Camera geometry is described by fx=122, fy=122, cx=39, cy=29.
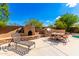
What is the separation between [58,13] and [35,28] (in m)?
2.32

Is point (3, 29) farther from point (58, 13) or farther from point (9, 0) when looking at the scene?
point (58, 13)

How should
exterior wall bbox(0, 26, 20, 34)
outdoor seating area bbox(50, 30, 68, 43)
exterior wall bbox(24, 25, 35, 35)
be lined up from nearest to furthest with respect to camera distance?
outdoor seating area bbox(50, 30, 68, 43) → exterior wall bbox(24, 25, 35, 35) → exterior wall bbox(0, 26, 20, 34)

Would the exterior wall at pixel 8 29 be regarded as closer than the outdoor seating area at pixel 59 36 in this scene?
No

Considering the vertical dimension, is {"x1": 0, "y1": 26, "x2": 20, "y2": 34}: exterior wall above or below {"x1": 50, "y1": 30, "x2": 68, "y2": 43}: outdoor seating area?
above

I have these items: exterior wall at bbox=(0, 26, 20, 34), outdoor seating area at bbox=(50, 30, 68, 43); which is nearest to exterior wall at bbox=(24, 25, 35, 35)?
exterior wall at bbox=(0, 26, 20, 34)

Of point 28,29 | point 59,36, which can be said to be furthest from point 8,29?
point 59,36

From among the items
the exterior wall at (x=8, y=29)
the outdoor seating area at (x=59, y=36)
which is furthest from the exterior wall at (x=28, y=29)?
the outdoor seating area at (x=59, y=36)

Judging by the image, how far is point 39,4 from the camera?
6.41 meters

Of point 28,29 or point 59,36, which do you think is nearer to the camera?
point 59,36

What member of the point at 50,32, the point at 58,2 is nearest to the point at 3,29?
the point at 50,32

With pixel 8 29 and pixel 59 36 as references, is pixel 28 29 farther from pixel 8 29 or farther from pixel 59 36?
pixel 59 36

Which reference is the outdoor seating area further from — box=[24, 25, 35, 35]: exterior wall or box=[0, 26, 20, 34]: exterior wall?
box=[0, 26, 20, 34]: exterior wall

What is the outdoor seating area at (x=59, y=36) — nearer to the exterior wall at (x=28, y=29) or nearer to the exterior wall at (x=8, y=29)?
the exterior wall at (x=28, y=29)

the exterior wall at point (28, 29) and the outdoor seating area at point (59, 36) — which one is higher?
the exterior wall at point (28, 29)
